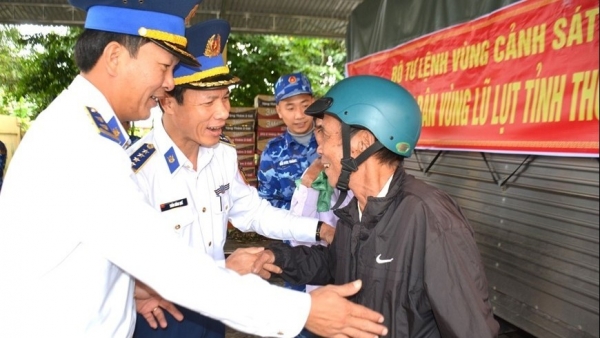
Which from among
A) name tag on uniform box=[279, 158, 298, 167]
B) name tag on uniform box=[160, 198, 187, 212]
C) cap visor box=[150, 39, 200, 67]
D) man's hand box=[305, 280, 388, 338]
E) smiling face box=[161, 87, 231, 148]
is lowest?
man's hand box=[305, 280, 388, 338]

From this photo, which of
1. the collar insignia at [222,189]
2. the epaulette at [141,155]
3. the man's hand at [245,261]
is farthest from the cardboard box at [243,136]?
the man's hand at [245,261]

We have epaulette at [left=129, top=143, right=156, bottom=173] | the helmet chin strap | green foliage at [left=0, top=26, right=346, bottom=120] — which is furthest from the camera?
green foliage at [left=0, top=26, right=346, bottom=120]

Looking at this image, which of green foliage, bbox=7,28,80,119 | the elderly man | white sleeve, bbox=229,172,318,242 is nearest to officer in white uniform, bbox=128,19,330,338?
white sleeve, bbox=229,172,318,242

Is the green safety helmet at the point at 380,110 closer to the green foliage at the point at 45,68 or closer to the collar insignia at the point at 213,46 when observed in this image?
the collar insignia at the point at 213,46

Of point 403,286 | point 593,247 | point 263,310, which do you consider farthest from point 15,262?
point 593,247

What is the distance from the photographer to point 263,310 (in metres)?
1.75

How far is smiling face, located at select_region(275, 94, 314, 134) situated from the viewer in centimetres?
460

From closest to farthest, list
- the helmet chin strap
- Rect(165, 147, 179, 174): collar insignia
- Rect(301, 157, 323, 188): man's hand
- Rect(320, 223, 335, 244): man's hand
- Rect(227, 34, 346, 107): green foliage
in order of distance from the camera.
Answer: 1. the helmet chin strap
2. Rect(165, 147, 179, 174): collar insignia
3. Rect(320, 223, 335, 244): man's hand
4. Rect(301, 157, 323, 188): man's hand
5. Rect(227, 34, 346, 107): green foliage

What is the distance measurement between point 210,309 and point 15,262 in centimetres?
68

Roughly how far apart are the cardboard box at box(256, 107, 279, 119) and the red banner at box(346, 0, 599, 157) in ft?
20.6

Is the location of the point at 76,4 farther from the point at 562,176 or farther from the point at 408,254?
the point at 562,176

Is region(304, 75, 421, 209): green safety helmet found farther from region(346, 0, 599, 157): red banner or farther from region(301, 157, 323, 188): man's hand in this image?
region(301, 157, 323, 188): man's hand

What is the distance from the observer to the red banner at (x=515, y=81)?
103 inches

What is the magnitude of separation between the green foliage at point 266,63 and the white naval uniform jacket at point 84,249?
40.3 feet
